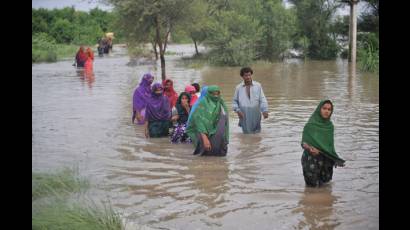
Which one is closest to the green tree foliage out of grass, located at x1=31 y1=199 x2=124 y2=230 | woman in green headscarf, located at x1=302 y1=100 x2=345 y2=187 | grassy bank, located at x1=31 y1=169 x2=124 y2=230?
grassy bank, located at x1=31 y1=169 x2=124 y2=230

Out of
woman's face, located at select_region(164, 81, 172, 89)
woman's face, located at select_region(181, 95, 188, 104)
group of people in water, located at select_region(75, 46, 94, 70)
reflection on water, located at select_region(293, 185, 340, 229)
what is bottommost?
reflection on water, located at select_region(293, 185, 340, 229)

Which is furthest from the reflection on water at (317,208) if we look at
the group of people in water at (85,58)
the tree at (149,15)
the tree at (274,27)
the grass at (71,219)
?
the tree at (274,27)

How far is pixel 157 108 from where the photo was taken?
9359 mm

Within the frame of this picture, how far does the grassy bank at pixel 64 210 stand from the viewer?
176 inches

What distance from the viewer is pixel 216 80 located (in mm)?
20172

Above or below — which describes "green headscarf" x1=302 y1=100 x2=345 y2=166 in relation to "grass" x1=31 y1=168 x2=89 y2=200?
above

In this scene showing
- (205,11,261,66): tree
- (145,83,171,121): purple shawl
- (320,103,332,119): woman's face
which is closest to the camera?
(320,103,332,119): woman's face

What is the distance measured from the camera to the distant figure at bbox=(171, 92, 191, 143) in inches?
351

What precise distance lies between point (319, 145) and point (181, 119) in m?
3.46

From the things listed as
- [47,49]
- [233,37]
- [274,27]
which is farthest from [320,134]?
[47,49]

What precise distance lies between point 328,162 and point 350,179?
1.81 feet

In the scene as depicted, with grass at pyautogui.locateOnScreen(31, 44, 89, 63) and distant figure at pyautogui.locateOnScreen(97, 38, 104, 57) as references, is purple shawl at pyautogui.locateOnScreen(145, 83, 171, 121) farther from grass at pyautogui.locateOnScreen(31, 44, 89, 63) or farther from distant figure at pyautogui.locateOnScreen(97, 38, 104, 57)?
distant figure at pyautogui.locateOnScreen(97, 38, 104, 57)
